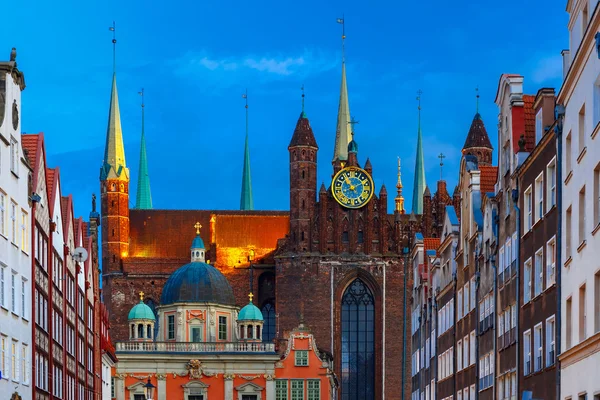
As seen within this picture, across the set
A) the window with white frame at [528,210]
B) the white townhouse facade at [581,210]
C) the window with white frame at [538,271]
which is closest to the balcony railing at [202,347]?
the window with white frame at [528,210]

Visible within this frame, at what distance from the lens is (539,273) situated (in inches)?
1738

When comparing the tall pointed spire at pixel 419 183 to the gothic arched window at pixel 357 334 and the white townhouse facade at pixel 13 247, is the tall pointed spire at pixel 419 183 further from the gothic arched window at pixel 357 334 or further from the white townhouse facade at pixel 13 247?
the white townhouse facade at pixel 13 247

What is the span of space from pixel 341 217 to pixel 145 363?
68.9ft

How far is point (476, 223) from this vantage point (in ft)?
198

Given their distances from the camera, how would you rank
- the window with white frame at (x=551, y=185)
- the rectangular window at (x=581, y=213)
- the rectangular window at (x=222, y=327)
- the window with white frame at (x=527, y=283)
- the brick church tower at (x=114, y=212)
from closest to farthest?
the rectangular window at (x=581, y=213) → the window with white frame at (x=551, y=185) → the window with white frame at (x=527, y=283) → the rectangular window at (x=222, y=327) → the brick church tower at (x=114, y=212)

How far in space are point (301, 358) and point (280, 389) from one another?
311 cm

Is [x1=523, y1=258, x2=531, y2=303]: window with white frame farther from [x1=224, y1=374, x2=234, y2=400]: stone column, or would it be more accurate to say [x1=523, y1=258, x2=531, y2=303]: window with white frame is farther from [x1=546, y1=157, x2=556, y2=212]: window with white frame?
[x1=224, y1=374, x2=234, y2=400]: stone column

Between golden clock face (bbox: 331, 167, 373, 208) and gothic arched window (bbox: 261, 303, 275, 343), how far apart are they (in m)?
13.7

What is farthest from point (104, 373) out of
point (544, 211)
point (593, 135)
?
point (593, 135)

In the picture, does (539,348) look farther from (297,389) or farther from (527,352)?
(297,389)

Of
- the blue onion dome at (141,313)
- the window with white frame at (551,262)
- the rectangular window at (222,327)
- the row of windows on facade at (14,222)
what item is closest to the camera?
the window with white frame at (551,262)

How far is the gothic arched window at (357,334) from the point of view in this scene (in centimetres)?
13325

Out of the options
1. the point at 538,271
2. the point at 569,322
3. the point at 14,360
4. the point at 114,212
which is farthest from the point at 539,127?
the point at 114,212

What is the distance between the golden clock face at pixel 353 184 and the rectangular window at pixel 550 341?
305ft
